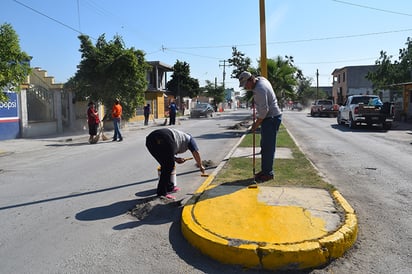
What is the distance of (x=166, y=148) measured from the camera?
18.5ft

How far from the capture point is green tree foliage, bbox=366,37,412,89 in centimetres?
3409

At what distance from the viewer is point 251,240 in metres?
3.84

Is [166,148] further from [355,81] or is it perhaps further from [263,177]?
[355,81]

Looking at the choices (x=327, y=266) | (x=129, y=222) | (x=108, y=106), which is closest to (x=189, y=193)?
(x=129, y=222)

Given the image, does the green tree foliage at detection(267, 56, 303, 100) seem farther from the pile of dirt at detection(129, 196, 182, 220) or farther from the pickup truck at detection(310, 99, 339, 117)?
the pile of dirt at detection(129, 196, 182, 220)

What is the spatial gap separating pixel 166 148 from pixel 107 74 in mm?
16803

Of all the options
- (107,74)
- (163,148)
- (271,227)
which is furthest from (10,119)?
(271,227)

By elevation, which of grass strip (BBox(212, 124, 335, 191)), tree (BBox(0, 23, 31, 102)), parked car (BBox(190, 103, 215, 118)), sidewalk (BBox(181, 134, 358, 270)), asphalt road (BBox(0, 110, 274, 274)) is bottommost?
asphalt road (BBox(0, 110, 274, 274))

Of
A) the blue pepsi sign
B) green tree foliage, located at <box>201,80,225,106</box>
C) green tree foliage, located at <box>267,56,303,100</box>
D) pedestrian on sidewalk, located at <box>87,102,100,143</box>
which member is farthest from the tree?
green tree foliage, located at <box>201,80,225,106</box>

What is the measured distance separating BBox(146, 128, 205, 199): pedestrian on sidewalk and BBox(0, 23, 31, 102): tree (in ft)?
25.6

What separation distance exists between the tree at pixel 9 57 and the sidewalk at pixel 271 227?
29.0 ft

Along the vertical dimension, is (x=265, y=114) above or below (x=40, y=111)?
below

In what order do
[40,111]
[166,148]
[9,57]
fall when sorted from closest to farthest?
[166,148] < [9,57] < [40,111]

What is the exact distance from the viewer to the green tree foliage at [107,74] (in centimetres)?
2114
